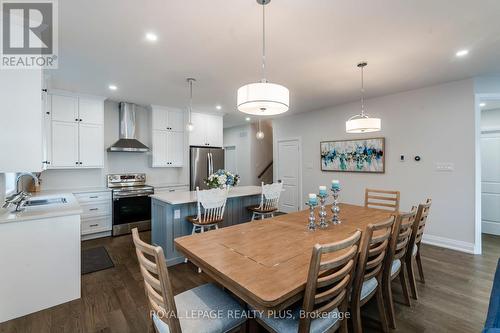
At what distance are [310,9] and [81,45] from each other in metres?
2.38

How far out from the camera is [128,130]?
4797 mm

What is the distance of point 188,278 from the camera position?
2779 mm

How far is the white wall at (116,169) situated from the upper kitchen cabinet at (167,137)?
0.19 metres

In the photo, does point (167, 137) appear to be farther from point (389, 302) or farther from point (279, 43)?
point (389, 302)

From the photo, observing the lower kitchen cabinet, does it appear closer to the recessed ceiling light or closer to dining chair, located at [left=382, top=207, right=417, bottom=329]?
the recessed ceiling light

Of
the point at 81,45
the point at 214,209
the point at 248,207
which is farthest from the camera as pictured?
the point at 248,207

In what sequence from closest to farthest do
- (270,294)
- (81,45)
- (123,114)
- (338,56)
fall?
(270,294) < (81,45) < (338,56) < (123,114)

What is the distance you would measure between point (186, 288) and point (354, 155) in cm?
395

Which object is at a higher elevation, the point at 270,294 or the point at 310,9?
the point at 310,9

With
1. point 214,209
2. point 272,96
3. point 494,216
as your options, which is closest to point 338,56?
point 272,96

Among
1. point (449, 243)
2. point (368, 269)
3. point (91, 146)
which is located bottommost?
point (449, 243)

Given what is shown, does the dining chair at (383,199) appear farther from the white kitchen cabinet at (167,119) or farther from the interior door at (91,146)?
the interior door at (91,146)

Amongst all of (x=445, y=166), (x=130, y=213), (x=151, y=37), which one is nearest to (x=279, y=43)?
(x=151, y=37)

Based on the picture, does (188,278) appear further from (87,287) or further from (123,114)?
(123,114)
